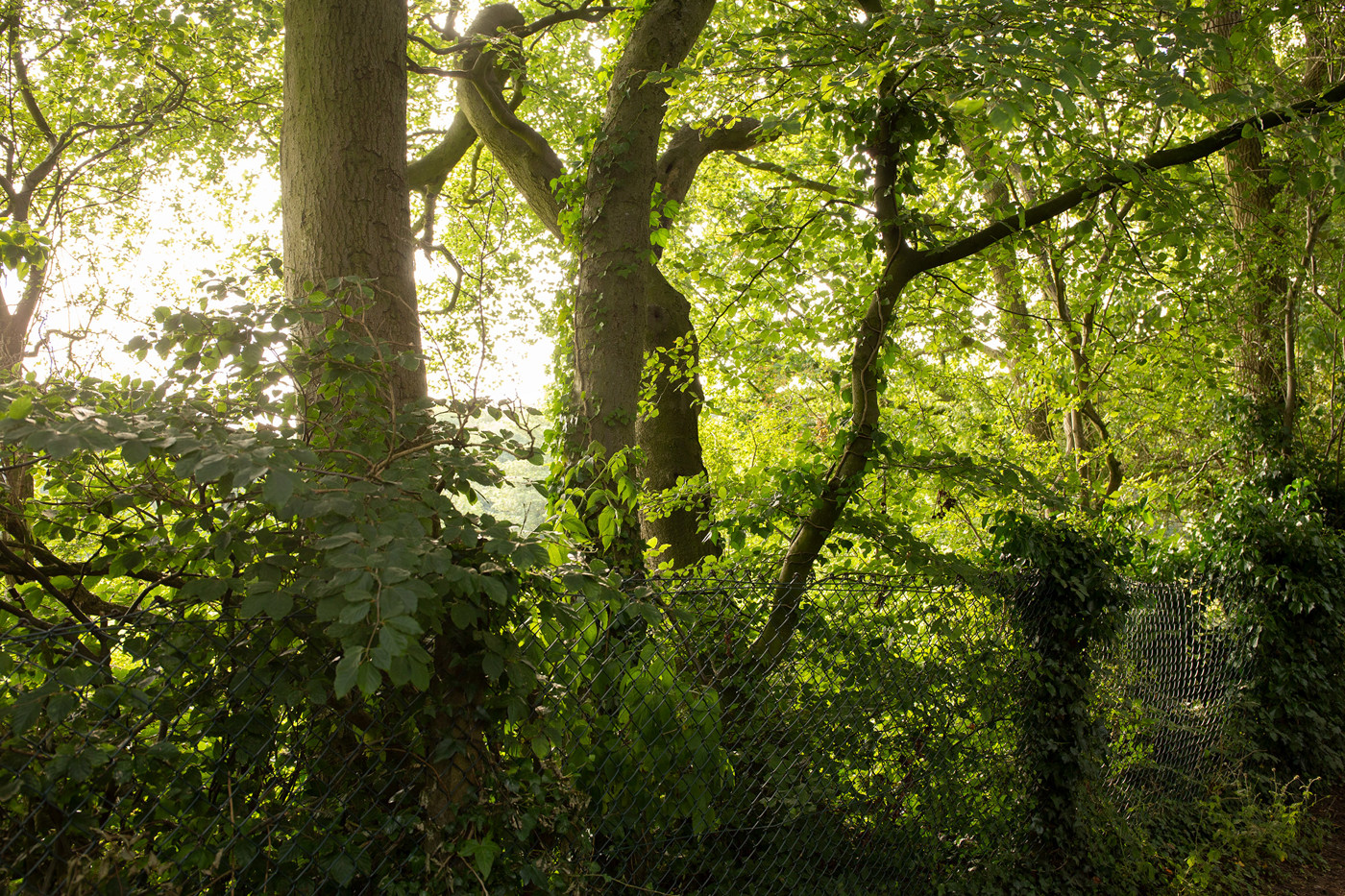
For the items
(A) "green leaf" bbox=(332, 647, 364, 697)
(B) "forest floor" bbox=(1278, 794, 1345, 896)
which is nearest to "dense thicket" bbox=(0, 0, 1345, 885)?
(A) "green leaf" bbox=(332, 647, 364, 697)

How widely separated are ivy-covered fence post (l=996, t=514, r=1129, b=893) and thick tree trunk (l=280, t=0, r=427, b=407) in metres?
3.46

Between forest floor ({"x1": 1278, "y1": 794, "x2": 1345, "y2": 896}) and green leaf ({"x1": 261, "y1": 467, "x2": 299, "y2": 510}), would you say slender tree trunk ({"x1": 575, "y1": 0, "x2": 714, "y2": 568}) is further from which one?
forest floor ({"x1": 1278, "y1": 794, "x2": 1345, "y2": 896})

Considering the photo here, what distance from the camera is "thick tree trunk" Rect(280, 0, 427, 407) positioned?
3.47m

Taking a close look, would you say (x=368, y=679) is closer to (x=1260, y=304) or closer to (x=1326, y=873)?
(x=1326, y=873)

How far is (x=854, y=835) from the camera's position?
11.7 ft

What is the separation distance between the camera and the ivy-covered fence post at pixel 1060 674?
4258 mm

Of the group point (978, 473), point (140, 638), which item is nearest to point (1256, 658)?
point (978, 473)

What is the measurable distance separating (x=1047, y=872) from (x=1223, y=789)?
2.64 metres

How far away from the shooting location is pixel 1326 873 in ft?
16.5

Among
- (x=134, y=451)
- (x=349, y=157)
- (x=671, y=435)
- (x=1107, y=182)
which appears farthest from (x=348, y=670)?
(x=671, y=435)

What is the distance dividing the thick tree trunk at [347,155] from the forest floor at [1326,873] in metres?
5.75

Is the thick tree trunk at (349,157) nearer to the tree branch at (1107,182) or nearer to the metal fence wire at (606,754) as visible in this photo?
the metal fence wire at (606,754)

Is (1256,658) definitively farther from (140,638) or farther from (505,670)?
(140,638)

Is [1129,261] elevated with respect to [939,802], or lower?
elevated
